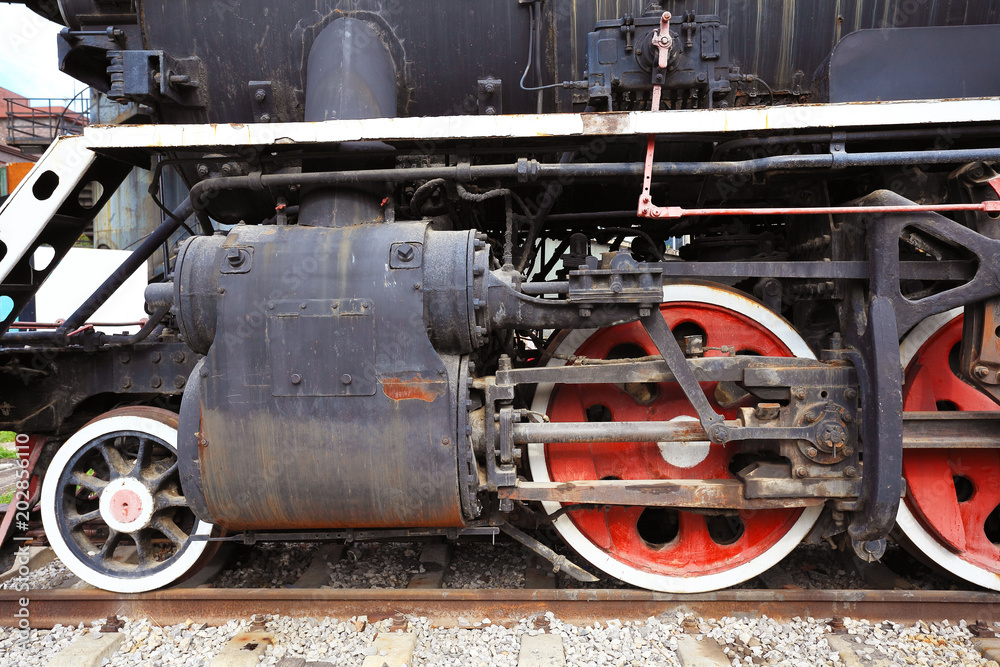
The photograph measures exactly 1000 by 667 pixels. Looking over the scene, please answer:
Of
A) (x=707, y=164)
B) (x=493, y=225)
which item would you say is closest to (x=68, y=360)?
(x=493, y=225)

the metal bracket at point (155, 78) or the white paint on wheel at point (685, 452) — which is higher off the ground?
the metal bracket at point (155, 78)

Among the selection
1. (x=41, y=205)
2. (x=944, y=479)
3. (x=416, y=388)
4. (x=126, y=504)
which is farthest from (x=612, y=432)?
(x=41, y=205)

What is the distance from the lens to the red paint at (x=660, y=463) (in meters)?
2.73

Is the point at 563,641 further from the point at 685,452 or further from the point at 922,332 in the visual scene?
the point at 922,332

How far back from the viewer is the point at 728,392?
2.71 m

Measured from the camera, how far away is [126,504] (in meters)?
2.79

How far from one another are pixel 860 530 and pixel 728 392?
77 cm

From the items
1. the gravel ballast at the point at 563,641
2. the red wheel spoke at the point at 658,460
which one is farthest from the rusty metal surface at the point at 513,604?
the red wheel spoke at the point at 658,460

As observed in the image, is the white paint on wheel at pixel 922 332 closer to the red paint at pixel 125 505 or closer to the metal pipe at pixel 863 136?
the metal pipe at pixel 863 136

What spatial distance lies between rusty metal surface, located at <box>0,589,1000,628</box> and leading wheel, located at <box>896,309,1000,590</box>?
0.58 ft

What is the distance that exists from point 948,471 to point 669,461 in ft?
4.25

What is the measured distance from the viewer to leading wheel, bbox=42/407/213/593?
2795mm

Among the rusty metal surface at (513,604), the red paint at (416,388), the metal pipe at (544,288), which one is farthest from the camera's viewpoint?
the rusty metal surface at (513,604)

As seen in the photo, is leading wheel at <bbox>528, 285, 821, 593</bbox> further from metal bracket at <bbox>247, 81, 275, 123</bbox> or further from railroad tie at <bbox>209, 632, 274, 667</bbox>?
metal bracket at <bbox>247, 81, 275, 123</bbox>
